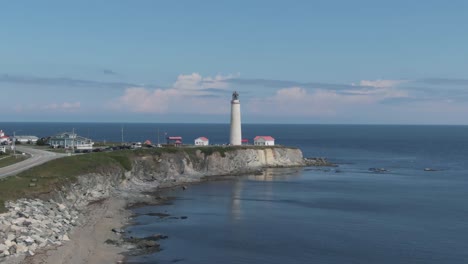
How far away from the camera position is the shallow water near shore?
44688 mm

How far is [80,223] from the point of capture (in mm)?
51188

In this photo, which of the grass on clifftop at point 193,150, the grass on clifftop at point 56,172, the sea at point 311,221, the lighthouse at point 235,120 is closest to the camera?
the sea at point 311,221

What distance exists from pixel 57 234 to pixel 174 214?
18.9 meters

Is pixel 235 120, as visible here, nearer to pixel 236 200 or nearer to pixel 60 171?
pixel 236 200

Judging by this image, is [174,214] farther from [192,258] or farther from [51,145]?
[51,145]

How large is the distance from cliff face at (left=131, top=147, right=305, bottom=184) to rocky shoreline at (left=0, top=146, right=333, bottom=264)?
140 inches

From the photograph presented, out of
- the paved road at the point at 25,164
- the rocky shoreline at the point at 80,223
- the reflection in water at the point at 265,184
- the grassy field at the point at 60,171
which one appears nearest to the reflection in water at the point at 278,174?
the reflection in water at the point at 265,184

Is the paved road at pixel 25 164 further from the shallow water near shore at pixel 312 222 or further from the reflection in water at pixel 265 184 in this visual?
the reflection in water at pixel 265 184

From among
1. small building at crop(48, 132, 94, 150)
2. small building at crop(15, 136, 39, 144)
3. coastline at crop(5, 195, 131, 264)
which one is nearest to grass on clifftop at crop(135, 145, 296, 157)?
small building at crop(48, 132, 94, 150)

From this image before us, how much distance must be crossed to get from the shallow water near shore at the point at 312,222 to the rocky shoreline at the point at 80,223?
279 centimetres

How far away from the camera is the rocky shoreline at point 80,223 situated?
39.4 m

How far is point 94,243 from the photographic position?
148 ft

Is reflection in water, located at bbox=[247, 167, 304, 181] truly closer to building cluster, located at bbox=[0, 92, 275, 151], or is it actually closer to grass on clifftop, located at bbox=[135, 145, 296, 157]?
grass on clifftop, located at bbox=[135, 145, 296, 157]

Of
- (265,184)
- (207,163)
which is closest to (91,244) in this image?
(265,184)
